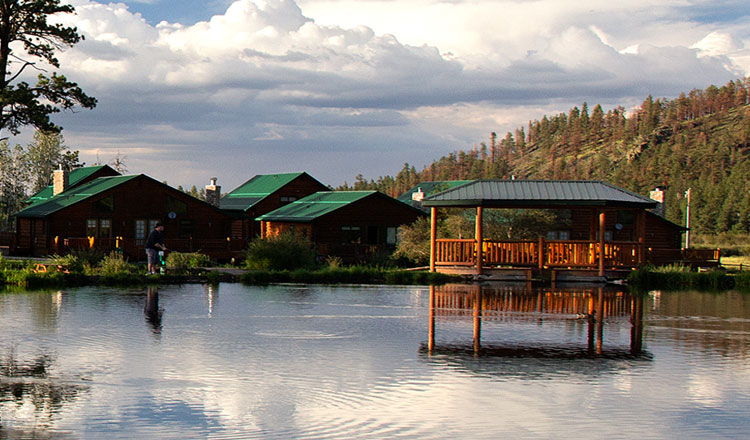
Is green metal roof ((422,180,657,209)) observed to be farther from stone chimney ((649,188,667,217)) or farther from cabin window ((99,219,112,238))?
cabin window ((99,219,112,238))

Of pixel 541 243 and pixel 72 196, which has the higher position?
pixel 72 196

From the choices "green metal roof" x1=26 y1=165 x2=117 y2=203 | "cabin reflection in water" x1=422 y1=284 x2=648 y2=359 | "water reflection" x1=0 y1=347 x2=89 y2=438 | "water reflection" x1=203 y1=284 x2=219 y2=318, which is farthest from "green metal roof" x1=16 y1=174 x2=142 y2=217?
"water reflection" x1=0 y1=347 x2=89 y2=438

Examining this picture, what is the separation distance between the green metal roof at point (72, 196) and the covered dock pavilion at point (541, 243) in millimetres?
23877

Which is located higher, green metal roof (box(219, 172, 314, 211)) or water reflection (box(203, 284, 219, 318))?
green metal roof (box(219, 172, 314, 211))

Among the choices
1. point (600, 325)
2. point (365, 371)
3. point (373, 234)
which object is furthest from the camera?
point (373, 234)

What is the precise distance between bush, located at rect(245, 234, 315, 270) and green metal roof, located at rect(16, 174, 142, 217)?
1816 centimetres

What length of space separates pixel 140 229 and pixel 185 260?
657 inches

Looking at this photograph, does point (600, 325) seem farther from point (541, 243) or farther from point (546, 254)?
point (546, 254)

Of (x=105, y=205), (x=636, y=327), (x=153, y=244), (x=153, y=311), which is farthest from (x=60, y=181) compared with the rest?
(x=636, y=327)

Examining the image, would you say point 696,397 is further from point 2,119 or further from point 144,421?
point 2,119

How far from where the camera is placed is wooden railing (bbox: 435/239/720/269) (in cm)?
3403

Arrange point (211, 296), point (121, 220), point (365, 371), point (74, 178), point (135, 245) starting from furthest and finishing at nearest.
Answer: point (74, 178), point (121, 220), point (135, 245), point (211, 296), point (365, 371)

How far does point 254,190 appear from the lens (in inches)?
2557

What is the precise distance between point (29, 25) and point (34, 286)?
59.1 feet
